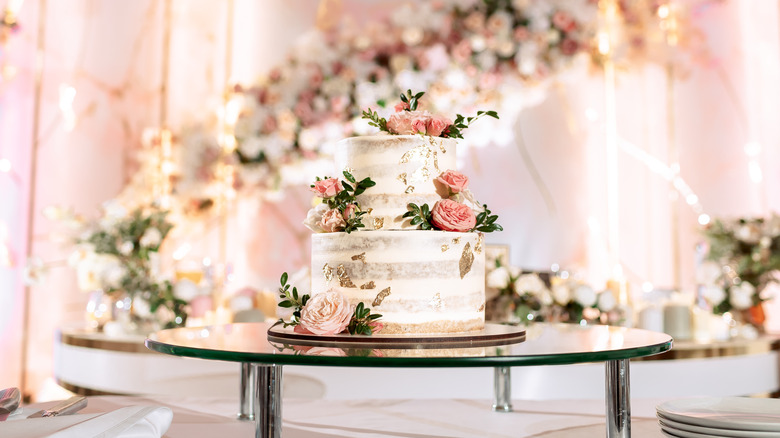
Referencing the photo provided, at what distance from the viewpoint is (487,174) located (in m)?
3.94

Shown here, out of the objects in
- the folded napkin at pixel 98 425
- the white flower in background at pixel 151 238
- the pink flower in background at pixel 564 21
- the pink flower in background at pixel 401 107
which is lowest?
the folded napkin at pixel 98 425

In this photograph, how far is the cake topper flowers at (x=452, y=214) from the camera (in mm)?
1228

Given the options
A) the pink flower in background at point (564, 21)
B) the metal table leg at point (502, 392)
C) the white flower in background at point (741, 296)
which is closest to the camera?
the metal table leg at point (502, 392)

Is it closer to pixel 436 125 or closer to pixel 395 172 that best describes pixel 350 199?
pixel 395 172

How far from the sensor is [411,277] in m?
1.21

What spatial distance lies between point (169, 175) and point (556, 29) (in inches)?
84.1

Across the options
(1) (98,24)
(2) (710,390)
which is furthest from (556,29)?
(1) (98,24)

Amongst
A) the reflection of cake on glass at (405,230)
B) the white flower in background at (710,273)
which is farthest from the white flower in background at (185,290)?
the white flower in background at (710,273)

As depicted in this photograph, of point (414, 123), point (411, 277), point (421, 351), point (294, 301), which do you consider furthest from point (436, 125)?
point (421, 351)

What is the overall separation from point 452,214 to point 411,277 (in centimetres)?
12

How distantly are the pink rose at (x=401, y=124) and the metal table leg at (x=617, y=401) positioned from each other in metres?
0.52

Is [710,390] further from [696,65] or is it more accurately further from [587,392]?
[696,65]

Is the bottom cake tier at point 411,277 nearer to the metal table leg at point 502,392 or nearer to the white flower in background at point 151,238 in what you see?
the metal table leg at point 502,392

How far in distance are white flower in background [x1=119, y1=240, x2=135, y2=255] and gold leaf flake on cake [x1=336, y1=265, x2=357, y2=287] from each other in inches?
75.3
